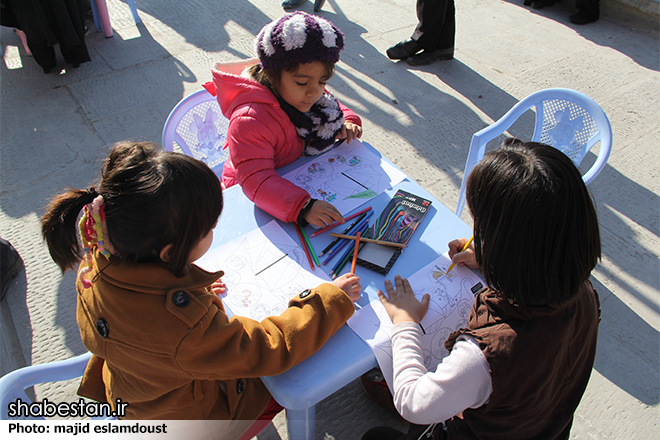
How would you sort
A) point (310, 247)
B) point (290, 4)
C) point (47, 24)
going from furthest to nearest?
point (290, 4) → point (47, 24) → point (310, 247)

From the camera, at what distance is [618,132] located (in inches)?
137

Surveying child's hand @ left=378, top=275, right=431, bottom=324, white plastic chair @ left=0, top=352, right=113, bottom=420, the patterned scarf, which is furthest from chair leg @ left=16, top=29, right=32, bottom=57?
child's hand @ left=378, top=275, right=431, bottom=324

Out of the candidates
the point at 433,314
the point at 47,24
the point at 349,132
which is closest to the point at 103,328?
the point at 433,314

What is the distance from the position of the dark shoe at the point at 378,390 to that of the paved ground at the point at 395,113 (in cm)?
6

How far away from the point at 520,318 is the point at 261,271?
2.50 ft

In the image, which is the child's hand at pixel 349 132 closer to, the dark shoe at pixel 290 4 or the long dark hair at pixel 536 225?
the long dark hair at pixel 536 225

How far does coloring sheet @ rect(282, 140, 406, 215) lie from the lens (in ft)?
5.37

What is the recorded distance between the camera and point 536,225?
35.9 inches

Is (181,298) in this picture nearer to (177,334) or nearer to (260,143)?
(177,334)

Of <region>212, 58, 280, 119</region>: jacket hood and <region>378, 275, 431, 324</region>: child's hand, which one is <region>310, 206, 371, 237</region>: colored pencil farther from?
<region>212, 58, 280, 119</region>: jacket hood

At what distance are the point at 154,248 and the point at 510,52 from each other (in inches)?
180

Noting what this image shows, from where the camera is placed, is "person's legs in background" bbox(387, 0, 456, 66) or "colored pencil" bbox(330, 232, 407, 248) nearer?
"colored pencil" bbox(330, 232, 407, 248)

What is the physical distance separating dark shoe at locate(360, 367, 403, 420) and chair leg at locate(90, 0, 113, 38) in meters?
4.40

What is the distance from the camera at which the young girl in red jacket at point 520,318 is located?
0.92 metres
